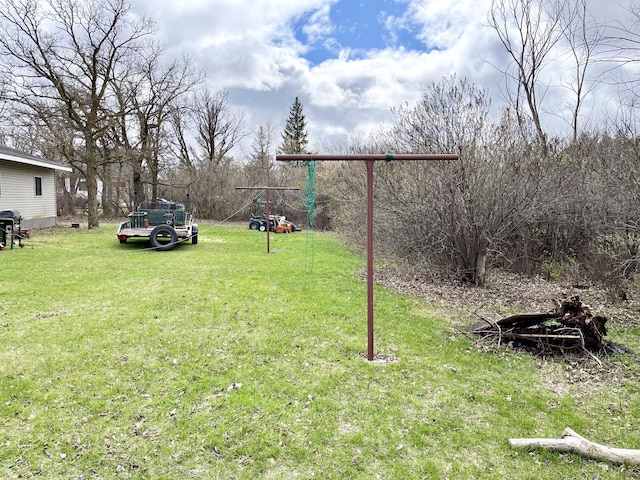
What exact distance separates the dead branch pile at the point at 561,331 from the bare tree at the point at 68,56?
15.0 m

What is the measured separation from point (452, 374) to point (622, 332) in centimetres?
268

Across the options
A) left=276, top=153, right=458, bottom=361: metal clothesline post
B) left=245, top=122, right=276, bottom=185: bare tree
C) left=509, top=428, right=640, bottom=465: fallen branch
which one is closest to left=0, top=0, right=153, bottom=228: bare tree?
left=245, top=122, right=276, bottom=185: bare tree

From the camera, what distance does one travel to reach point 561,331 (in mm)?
4023

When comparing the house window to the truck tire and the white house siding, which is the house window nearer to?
the white house siding

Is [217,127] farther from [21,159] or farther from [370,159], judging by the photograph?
[370,159]

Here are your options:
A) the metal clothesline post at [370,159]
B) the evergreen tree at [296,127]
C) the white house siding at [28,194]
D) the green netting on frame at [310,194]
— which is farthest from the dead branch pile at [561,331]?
the evergreen tree at [296,127]

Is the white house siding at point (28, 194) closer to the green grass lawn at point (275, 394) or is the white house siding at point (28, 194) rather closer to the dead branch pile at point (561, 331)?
the green grass lawn at point (275, 394)

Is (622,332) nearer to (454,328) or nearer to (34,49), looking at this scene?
(454,328)

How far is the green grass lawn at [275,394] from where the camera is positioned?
2.34 m

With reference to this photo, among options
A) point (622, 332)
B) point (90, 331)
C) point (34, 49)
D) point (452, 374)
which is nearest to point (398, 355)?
point (452, 374)

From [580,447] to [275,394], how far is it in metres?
2.07

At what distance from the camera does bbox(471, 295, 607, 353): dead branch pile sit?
3.91 m

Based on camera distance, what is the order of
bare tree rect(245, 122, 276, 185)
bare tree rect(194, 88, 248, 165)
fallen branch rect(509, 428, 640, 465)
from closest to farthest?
fallen branch rect(509, 428, 640, 465), bare tree rect(245, 122, 276, 185), bare tree rect(194, 88, 248, 165)

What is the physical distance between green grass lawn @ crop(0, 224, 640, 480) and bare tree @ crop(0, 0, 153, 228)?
10.8 m
